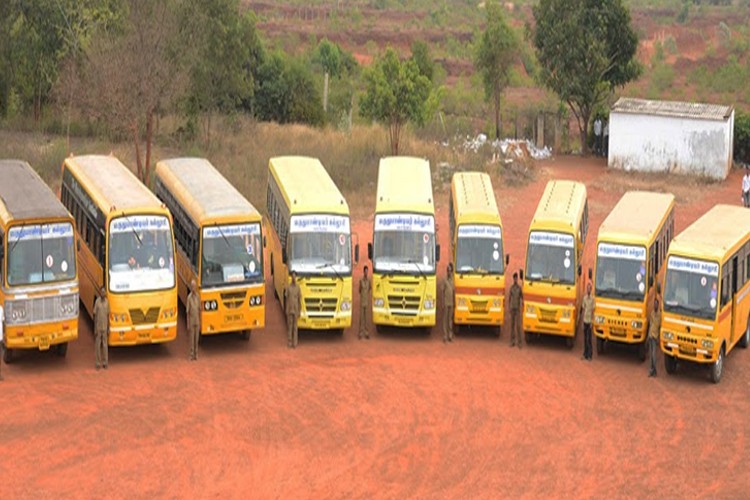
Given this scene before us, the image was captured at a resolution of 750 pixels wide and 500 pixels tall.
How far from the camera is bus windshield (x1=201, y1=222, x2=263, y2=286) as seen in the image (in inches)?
864

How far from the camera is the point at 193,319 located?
21656mm

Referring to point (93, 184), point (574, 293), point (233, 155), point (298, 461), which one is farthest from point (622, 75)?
point (298, 461)

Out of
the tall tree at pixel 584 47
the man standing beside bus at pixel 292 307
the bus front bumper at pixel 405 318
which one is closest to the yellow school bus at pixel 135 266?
the man standing beside bus at pixel 292 307

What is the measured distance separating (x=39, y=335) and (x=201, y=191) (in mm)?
4738

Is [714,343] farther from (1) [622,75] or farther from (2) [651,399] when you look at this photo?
(1) [622,75]

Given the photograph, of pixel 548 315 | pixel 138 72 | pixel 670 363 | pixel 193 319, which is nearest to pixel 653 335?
pixel 670 363

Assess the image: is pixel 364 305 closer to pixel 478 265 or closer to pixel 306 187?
pixel 478 265

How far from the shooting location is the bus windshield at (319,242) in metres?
22.8

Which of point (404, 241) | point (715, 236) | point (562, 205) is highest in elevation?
point (562, 205)

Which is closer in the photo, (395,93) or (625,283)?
(625,283)

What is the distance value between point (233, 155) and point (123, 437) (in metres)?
22.5

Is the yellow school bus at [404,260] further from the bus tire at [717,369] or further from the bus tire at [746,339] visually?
the bus tire at [746,339]

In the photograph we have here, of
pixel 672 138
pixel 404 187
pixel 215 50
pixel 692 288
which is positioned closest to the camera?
pixel 692 288

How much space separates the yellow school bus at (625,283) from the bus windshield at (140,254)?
27.4ft
